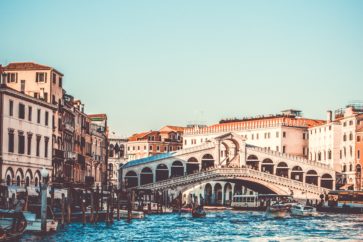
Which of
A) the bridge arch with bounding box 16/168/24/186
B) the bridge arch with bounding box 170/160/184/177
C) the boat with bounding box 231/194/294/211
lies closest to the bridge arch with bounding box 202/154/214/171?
the bridge arch with bounding box 170/160/184/177

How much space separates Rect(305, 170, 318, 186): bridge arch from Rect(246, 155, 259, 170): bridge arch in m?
4.26

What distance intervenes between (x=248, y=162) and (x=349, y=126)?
Answer: 872cm

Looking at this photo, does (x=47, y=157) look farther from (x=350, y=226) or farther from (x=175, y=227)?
(x=350, y=226)

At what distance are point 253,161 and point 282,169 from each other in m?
3.16

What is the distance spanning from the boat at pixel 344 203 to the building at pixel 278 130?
2100 cm

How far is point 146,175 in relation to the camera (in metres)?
76.7

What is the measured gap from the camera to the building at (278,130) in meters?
89.4

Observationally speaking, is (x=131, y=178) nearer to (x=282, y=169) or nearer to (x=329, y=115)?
(x=282, y=169)

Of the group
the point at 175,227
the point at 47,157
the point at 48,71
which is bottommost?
the point at 175,227

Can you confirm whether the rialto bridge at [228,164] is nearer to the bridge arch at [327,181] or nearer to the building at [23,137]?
the bridge arch at [327,181]

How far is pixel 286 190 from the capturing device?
70062 millimetres

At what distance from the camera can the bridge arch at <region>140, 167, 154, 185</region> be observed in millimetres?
75812

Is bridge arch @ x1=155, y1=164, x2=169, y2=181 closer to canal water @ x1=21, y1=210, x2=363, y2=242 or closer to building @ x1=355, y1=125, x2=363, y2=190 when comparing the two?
building @ x1=355, y1=125, x2=363, y2=190

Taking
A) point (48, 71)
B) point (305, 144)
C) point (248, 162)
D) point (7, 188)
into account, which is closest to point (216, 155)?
point (248, 162)
